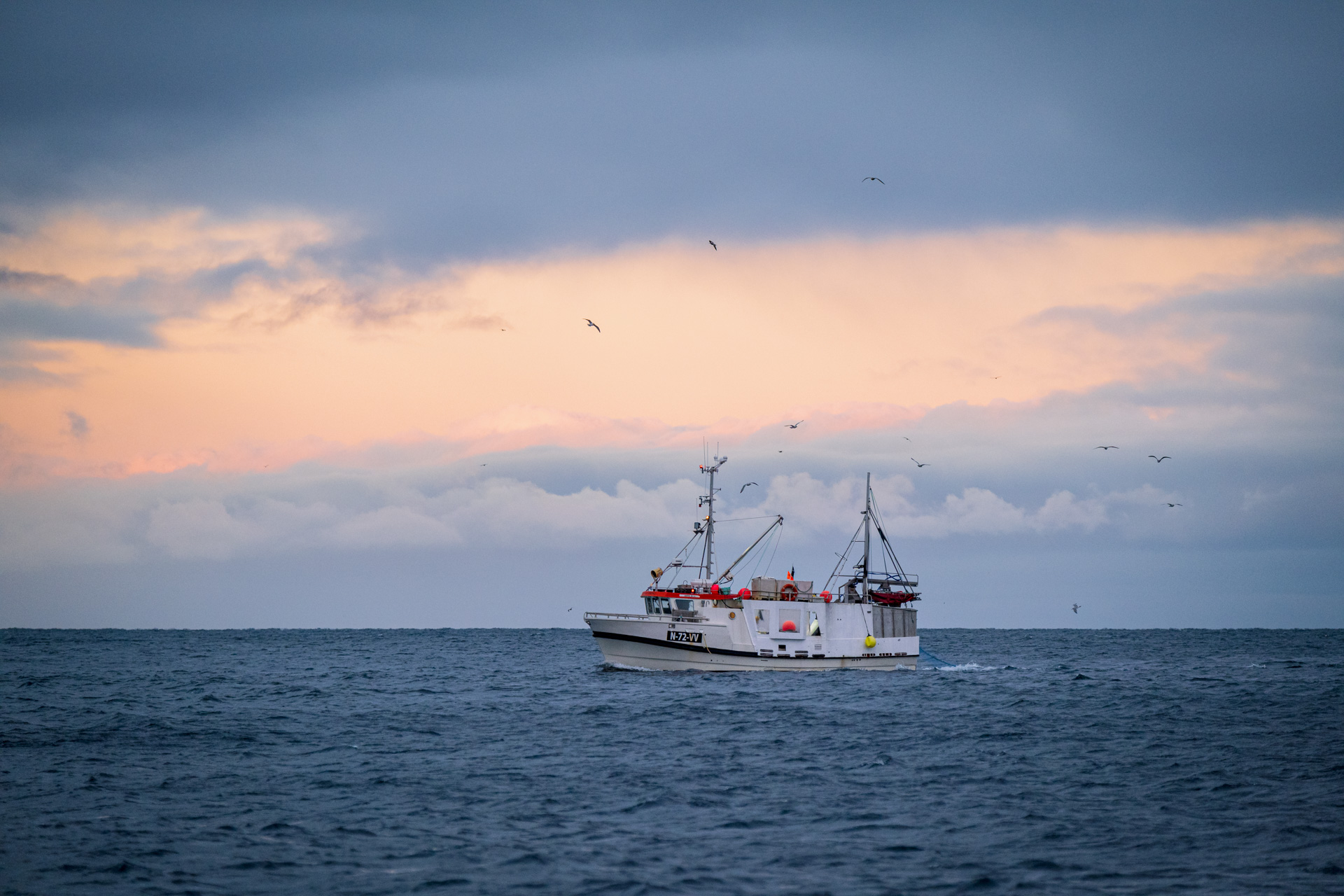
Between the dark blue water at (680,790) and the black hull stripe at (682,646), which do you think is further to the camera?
the black hull stripe at (682,646)

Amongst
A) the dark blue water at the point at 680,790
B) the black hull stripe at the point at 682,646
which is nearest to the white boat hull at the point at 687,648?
the black hull stripe at the point at 682,646

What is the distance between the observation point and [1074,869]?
22.0m

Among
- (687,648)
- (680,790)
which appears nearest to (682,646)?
(687,648)

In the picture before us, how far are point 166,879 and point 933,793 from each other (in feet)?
62.6

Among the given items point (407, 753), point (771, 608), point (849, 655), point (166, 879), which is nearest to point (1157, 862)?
point (166, 879)

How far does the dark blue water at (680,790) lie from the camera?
22.0 meters

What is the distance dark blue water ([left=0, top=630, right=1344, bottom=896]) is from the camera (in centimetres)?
2197

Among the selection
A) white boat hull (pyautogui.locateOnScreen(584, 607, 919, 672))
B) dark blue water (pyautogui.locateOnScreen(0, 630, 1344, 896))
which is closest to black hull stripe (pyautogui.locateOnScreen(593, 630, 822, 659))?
white boat hull (pyautogui.locateOnScreen(584, 607, 919, 672))

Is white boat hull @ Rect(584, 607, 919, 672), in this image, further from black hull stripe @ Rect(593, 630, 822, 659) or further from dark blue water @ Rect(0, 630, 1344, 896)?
dark blue water @ Rect(0, 630, 1344, 896)

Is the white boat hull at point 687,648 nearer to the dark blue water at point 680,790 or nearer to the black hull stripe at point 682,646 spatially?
the black hull stripe at point 682,646

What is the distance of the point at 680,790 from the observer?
3027cm

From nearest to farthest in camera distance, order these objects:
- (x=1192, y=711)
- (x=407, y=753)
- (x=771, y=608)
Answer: (x=407, y=753), (x=1192, y=711), (x=771, y=608)

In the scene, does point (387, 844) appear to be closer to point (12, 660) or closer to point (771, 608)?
point (771, 608)

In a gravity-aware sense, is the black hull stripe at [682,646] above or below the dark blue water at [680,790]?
above
